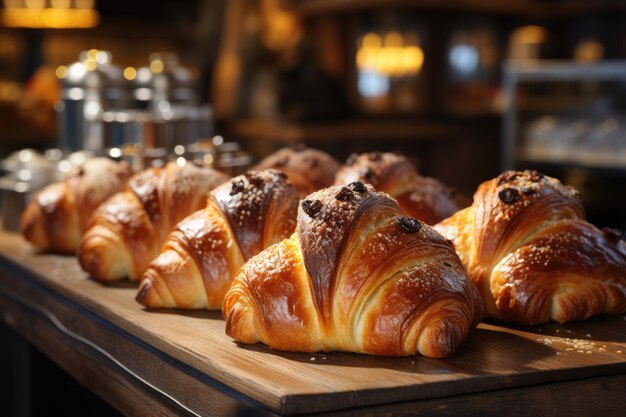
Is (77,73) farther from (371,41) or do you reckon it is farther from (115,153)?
(371,41)

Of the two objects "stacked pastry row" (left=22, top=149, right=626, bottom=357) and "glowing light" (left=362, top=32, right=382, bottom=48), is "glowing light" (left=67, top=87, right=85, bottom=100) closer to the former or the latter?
"stacked pastry row" (left=22, top=149, right=626, bottom=357)

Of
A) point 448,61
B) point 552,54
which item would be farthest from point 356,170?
point 552,54

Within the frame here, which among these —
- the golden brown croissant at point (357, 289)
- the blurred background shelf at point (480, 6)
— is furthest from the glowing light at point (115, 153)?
the blurred background shelf at point (480, 6)

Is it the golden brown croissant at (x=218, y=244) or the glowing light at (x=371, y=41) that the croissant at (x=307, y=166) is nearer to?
the golden brown croissant at (x=218, y=244)

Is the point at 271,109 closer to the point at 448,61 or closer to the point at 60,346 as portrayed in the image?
the point at 448,61

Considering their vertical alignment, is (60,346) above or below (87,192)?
below

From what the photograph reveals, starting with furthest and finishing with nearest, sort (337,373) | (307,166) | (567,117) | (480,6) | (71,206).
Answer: (480,6), (567,117), (71,206), (307,166), (337,373)

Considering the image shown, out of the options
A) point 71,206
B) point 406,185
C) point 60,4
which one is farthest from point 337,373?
point 60,4
